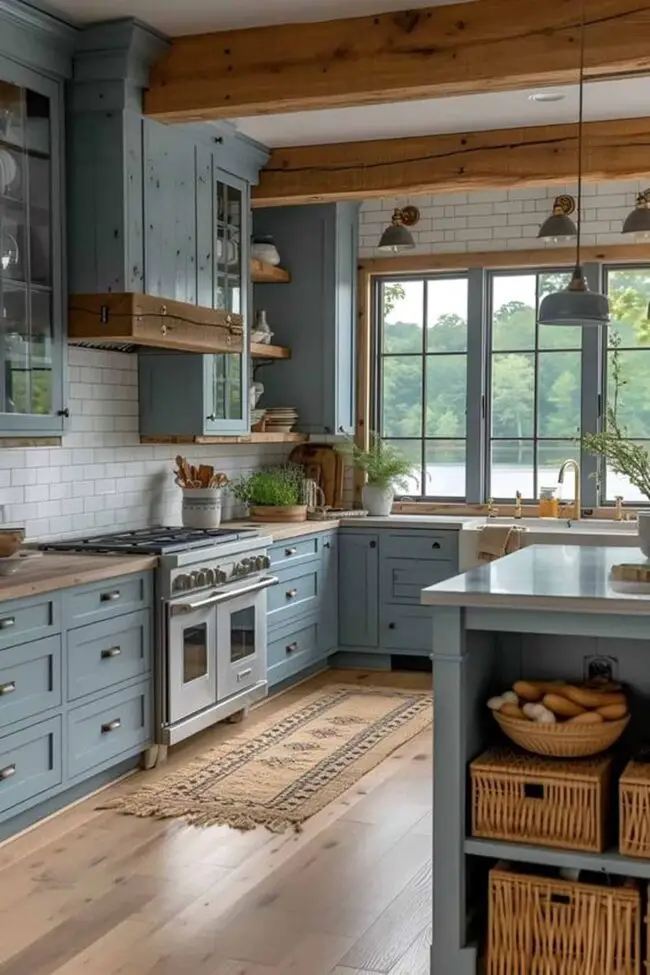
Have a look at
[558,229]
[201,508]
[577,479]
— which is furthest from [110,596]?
[577,479]

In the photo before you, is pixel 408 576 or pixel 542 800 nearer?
pixel 542 800

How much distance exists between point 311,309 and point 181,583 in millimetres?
2837

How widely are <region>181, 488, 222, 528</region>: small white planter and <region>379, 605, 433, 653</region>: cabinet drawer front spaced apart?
1.52 m

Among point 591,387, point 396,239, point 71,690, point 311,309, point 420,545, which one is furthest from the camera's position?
point 311,309

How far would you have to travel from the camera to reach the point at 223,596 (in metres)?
5.47

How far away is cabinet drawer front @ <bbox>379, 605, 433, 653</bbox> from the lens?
23.2ft

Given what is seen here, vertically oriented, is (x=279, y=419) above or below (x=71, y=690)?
above

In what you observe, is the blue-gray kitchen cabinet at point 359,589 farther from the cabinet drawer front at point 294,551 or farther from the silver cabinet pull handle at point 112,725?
the silver cabinet pull handle at point 112,725

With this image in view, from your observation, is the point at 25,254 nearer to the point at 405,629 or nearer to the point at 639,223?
the point at 639,223

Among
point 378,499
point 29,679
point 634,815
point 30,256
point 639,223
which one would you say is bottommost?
point 634,815

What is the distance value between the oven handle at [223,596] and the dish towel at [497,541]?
120cm

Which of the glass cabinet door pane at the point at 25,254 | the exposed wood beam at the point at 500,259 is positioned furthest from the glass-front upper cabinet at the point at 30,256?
the exposed wood beam at the point at 500,259

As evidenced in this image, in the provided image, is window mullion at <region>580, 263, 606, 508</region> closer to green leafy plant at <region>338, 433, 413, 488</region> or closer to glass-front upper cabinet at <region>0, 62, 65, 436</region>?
green leafy plant at <region>338, 433, 413, 488</region>

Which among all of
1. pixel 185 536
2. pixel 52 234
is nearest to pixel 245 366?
pixel 185 536
